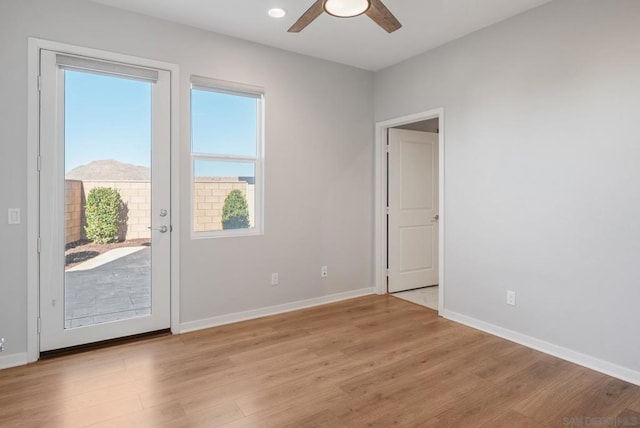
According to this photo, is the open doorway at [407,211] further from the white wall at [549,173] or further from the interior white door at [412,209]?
the white wall at [549,173]

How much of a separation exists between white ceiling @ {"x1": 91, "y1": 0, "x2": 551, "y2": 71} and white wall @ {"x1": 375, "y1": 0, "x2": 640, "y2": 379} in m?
0.23

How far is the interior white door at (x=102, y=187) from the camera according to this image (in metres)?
2.81

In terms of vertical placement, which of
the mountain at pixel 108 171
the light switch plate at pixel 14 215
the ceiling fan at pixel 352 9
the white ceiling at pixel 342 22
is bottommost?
the light switch plate at pixel 14 215

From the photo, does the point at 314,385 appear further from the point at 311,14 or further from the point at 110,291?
the point at 311,14

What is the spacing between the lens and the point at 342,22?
328 centimetres

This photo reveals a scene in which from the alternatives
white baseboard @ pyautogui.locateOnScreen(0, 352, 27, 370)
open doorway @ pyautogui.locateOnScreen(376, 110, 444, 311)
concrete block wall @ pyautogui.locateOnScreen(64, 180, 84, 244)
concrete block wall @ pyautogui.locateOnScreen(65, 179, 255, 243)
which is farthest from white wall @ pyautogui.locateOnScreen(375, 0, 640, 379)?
white baseboard @ pyautogui.locateOnScreen(0, 352, 27, 370)

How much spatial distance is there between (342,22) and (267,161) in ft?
4.83

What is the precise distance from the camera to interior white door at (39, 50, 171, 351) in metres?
2.81

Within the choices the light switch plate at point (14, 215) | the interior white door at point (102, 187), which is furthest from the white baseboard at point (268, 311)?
the light switch plate at point (14, 215)

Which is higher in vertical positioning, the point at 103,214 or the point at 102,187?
the point at 102,187

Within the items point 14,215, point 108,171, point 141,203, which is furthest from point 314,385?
point 14,215

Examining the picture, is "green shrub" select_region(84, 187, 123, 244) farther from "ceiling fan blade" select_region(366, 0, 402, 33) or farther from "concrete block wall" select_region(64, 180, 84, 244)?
"ceiling fan blade" select_region(366, 0, 402, 33)

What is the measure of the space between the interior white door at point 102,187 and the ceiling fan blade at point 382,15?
6.32ft

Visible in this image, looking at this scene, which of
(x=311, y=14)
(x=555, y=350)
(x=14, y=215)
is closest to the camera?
(x=311, y=14)
